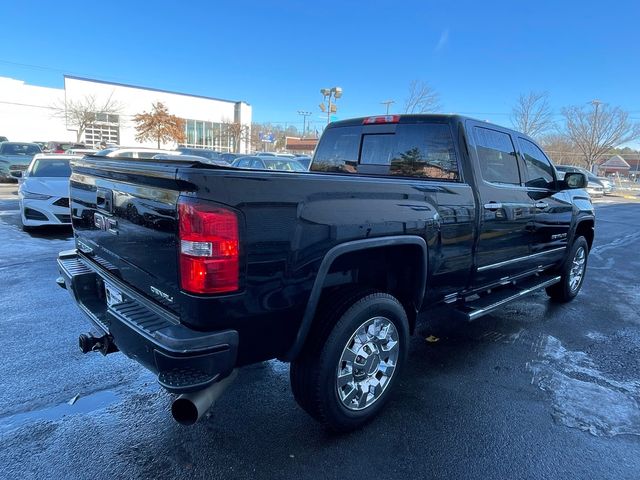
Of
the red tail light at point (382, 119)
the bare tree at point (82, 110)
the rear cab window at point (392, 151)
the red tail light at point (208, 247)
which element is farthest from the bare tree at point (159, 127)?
the red tail light at point (208, 247)

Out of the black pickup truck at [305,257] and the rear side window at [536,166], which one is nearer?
the black pickup truck at [305,257]

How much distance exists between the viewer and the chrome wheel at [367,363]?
8.75 feet

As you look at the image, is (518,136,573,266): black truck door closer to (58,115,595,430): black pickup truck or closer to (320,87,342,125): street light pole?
(58,115,595,430): black pickup truck

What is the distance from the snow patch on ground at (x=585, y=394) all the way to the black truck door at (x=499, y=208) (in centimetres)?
89

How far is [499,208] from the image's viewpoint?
3688mm

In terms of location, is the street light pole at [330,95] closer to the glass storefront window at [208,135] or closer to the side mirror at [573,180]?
the side mirror at [573,180]

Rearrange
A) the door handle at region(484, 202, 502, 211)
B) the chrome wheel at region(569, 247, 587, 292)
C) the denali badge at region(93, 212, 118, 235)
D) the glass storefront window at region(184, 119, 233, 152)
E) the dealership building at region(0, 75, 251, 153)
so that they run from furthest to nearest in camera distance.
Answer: the glass storefront window at region(184, 119, 233, 152), the dealership building at region(0, 75, 251, 153), the chrome wheel at region(569, 247, 587, 292), the door handle at region(484, 202, 502, 211), the denali badge at region(93, 212, 118, 235)

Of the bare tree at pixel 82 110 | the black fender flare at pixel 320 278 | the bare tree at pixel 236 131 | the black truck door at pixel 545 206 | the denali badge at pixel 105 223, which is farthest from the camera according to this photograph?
the bare tree at pixel 236 131

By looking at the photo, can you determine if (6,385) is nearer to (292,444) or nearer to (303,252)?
(292,444)

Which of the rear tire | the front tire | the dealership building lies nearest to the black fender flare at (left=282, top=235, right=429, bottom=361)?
the front tire

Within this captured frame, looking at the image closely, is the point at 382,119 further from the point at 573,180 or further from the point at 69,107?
the point at 69,107

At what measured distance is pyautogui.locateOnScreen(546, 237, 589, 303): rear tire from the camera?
17.5ft

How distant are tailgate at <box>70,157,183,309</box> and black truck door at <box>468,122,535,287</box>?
96.5 inches

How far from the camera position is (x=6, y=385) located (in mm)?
3150
